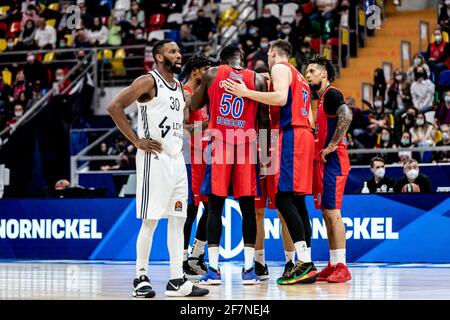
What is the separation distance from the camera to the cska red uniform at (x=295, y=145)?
32.6 ft

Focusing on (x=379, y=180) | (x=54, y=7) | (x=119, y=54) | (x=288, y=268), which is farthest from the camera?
(x=54, y=7)

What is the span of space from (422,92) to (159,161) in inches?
429

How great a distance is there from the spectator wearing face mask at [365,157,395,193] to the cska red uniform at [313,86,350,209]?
174 inches

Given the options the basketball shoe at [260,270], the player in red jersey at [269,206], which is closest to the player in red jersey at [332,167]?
the player in red jersey at [269,206]

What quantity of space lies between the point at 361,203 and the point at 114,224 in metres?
3.79

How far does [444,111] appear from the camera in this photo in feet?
58.5

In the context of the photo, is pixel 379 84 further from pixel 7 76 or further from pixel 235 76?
pixel 235 76

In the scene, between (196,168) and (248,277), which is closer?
(248,277)

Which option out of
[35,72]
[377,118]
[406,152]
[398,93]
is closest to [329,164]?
[406,152]

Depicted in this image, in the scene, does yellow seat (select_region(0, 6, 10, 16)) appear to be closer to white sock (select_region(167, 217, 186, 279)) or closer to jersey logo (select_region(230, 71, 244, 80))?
jersey logo (select_region(230, 71, 244, 80))

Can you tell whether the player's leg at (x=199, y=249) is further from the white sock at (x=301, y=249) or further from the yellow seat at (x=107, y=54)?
the yellow seat at (x=107, y=54)

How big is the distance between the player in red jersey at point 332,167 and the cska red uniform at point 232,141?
0.92 m

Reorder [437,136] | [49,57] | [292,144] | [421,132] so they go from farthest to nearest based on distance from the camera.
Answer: [49,57]
[421,132]
[437,136]
[292,144]

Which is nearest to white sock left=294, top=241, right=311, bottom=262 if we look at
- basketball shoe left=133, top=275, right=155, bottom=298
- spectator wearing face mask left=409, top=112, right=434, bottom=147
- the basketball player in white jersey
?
the basketball player in white jersey
